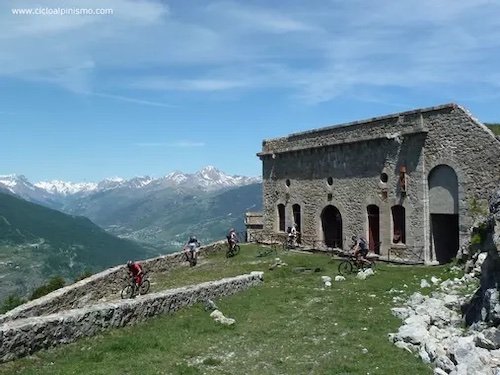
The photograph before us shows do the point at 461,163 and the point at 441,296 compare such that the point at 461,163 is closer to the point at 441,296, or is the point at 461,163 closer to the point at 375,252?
the point at 375,252

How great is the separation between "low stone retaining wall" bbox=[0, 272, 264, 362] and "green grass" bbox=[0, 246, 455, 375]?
31 centimetres

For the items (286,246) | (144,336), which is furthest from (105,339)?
(286,246)

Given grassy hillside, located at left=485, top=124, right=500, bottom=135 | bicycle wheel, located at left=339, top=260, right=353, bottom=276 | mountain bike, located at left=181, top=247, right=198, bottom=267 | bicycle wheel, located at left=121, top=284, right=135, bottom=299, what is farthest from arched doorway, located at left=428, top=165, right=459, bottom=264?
bicycle wheel, located at left=121, top=284, right=135, bottom=299

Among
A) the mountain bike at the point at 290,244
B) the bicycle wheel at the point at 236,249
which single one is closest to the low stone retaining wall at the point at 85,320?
the bicycle wheel at the point at 236,249

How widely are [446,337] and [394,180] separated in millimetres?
20273

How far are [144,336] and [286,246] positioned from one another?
26212 millimetres

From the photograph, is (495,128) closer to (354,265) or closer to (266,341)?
(354,265)

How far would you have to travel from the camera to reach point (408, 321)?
16.8 meters

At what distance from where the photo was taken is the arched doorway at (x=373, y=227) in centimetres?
3678

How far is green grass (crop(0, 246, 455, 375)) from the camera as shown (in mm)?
13953

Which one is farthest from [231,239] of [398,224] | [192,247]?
[398,224]

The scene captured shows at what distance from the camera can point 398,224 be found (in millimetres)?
35219

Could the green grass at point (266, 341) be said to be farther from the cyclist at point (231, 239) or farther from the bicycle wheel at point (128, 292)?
the cyclist at point (231, 239)

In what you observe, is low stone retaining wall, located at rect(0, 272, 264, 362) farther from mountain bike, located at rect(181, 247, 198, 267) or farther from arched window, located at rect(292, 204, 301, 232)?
arched window, located at rect(292, 204, 301, 232)
